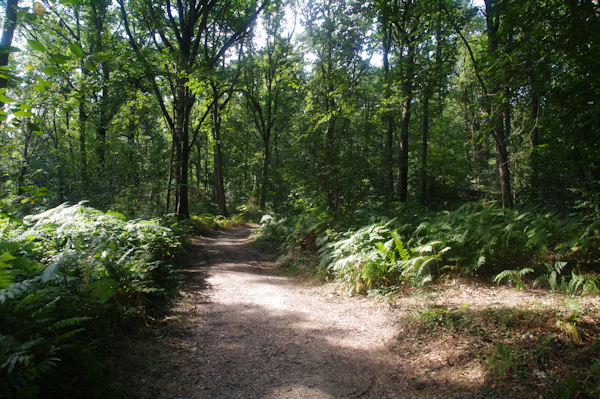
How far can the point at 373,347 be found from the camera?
407 cm

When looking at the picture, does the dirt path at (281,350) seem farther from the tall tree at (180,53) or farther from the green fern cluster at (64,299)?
the tall tree at (180,53)

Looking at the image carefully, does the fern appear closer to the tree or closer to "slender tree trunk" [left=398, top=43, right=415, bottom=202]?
"slender tree trunk" [left=398, top=43, right=415, bottom=202]

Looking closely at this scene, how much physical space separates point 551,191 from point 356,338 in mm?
11647

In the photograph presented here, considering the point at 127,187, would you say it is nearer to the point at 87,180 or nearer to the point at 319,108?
the point at 87,180

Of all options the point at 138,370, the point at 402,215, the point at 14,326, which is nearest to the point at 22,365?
the point at 14,326

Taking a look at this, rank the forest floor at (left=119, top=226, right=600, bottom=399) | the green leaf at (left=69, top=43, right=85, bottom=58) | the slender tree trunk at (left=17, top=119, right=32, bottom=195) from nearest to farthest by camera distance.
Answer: the green leaf at (left=69, top=43, right=85, bottom=58) → the slender tree trunk at (left=17, top=119, right=32, bottom=195) → the forest floor at (left=119, top=226, right=600, bottom=399)

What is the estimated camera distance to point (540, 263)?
16.0ft

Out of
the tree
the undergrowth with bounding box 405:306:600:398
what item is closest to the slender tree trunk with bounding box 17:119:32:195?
the undergrowth with bounding box 405:306:600:398

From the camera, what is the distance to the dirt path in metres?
3.11

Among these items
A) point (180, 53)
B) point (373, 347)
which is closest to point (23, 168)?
point (180, 53)

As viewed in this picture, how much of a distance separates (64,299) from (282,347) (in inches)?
102

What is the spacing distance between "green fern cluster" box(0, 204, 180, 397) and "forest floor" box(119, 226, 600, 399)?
542 mm

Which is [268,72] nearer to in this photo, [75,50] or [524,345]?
[75,50]

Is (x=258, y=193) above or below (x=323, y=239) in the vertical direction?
above
